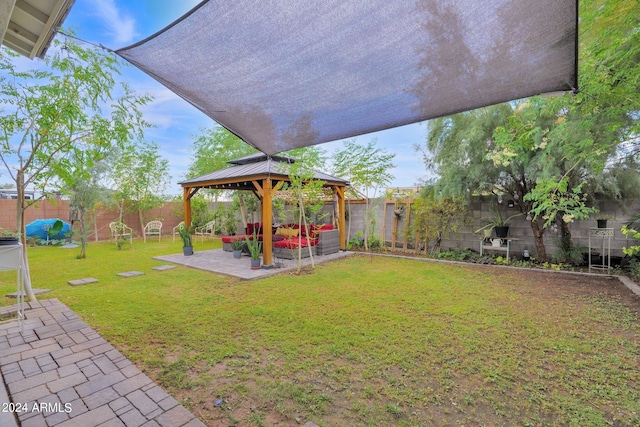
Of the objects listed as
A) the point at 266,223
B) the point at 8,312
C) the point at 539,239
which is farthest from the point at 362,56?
the point at 539,239

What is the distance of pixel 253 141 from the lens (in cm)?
247

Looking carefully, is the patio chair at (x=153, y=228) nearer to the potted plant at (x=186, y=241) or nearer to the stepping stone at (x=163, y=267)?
the potted plant at (x=186, y=241)

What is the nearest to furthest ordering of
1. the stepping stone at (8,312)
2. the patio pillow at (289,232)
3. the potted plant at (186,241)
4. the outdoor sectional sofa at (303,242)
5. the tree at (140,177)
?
the stepping stone at (8,312), the outdoor sectional sofa at (303,242), the potted plant at (186,241), the patio pillow at (289,232), the tree at (140,177)

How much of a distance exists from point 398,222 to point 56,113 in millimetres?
7700

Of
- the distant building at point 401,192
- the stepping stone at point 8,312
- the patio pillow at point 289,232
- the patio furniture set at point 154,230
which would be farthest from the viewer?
the patio furniture set at point 154,230

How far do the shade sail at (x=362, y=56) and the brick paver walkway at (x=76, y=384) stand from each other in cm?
Result: 212

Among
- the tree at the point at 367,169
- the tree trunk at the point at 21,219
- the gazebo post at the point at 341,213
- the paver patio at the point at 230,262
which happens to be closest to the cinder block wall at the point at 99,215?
the paver patio at the point at 230,262

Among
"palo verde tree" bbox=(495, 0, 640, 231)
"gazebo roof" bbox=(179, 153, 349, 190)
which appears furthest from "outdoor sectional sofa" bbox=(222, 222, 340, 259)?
"palo verde tree" bbox=(495, 0, 640, 231)

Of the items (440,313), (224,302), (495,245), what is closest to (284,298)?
(224,302)

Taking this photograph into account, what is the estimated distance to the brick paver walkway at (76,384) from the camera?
1820mm

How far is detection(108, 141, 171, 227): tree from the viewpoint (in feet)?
34.3

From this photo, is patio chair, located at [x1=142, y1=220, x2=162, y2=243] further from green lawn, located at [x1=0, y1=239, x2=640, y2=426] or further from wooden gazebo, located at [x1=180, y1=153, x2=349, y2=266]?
green lawn, located at [x1=0, y1=239, x2=640, y2=426]

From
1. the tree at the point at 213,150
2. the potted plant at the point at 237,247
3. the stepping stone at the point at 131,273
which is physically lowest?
the stepping stone at the point at 131,273

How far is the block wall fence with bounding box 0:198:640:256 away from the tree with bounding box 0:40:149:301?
594 millimetres
